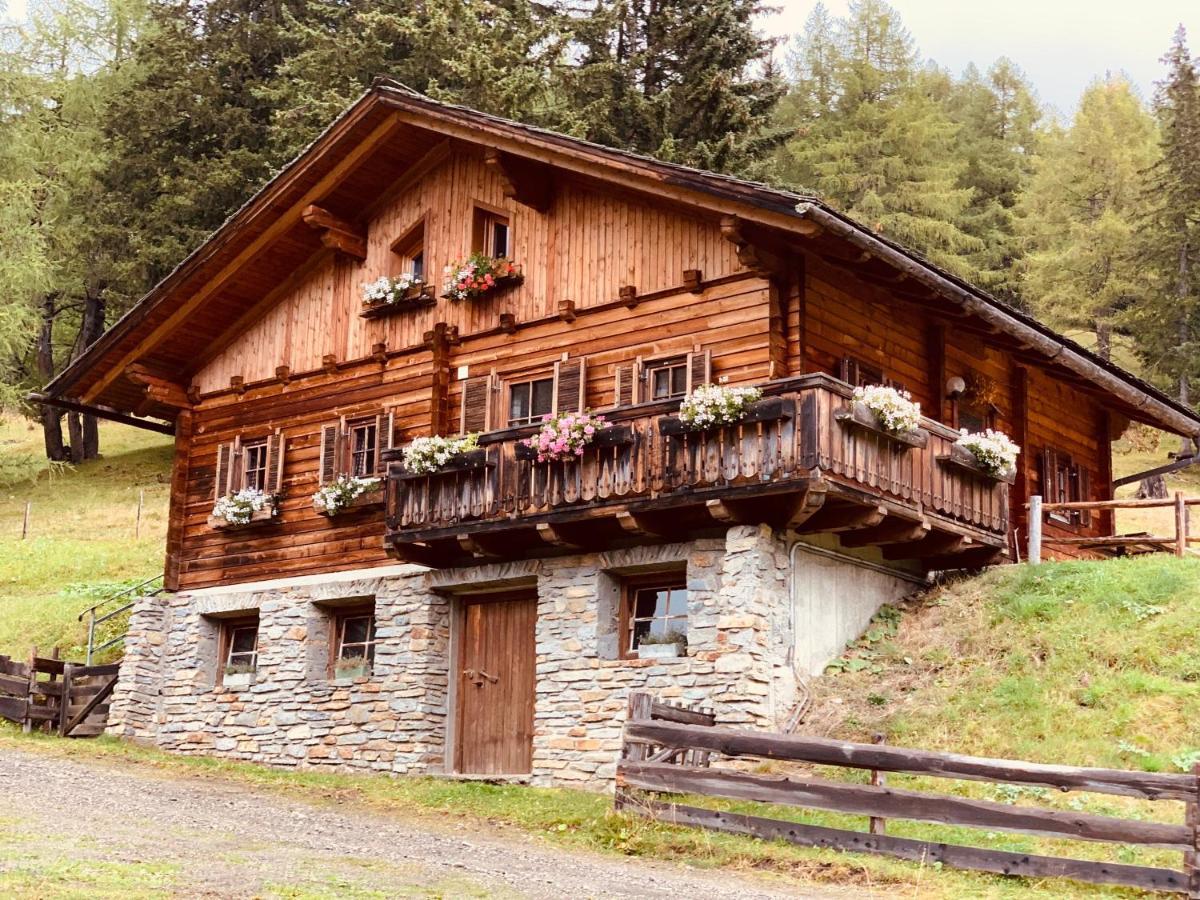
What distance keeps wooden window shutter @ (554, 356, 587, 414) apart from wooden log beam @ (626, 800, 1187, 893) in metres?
7.38

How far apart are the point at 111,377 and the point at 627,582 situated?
38.6 feet

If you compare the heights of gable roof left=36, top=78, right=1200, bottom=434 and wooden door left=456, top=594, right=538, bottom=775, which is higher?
gable roof left=36, top=78, right=1200, bottom=434

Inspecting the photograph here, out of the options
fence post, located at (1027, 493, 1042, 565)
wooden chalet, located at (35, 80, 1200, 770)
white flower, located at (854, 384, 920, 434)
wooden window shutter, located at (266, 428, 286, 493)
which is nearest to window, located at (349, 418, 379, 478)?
wooden chalet, located at (35, 80, 1200, 770)

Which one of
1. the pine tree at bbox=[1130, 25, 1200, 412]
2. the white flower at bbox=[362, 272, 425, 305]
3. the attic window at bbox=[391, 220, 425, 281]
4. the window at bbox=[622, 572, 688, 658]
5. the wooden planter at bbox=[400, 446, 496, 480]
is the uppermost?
the pine tree at bbox=[1130, 25, 1200, 412]

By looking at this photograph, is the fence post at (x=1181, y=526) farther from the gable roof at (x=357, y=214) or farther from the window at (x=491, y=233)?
the window at (x=491, y=233)

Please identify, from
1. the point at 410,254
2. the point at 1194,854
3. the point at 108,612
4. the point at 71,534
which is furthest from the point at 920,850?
the point at 71,534

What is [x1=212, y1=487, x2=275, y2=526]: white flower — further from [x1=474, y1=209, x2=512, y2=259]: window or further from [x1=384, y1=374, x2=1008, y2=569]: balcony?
[x1=474, y1=209, x2=512, y2=259]: window

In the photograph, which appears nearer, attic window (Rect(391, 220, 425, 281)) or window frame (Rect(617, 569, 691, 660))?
window frame (Rect(617, 569, 691, 660))

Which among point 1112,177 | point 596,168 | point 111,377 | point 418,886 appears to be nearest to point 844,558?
point 596,168

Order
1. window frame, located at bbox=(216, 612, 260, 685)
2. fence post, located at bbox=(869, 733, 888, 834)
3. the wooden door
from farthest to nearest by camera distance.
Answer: window frame, located at bbox=(216, 612, 260, 685), the wooden door, fence post, located at bbox=(869, 733, 888, 834)

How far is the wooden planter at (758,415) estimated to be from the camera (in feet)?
55.8

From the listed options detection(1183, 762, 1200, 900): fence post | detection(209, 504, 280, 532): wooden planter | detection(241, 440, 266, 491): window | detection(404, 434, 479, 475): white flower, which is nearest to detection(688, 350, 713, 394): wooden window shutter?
detection(404, 434, 479, 475): white flower

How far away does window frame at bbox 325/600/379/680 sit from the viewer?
22.5m

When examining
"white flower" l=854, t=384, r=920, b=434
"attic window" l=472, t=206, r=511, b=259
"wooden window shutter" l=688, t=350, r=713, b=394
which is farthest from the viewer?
"attic window" l=472, t=206, r=511, b=259
